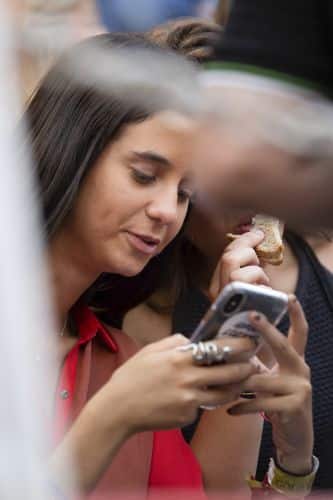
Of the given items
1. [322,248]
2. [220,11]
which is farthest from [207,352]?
[322,248]

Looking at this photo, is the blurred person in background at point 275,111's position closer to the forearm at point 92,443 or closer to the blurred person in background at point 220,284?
the forearm at point 92,443

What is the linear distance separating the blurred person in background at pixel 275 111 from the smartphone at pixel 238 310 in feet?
0.98

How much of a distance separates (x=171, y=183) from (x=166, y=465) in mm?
380

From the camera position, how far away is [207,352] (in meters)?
1.27

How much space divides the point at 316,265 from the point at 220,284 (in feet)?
1.07

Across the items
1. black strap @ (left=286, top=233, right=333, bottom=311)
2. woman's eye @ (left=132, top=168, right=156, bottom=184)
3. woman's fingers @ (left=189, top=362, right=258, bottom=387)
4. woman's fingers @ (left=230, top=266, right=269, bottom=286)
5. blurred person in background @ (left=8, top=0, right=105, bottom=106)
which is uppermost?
blurred person in background @ (left=8, top=0, right=105, bottom=106)

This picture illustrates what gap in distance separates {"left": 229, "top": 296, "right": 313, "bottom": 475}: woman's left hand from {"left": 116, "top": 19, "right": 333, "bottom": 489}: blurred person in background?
166 mm

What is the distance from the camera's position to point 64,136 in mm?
1518

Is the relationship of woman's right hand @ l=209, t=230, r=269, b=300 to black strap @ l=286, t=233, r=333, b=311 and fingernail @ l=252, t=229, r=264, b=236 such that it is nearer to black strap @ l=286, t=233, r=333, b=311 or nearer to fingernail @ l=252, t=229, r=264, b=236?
fingernail @ l=252, t=229, r=264, b=236

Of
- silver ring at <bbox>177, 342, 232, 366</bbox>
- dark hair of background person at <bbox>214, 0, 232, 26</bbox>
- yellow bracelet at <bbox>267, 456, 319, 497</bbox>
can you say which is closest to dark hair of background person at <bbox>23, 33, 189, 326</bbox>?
dark hair of background person at <bbox>214, 0, 232, 26</bbox>

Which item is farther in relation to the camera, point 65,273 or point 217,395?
point 65,273

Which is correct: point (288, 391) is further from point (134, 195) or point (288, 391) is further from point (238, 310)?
point (134, 195)

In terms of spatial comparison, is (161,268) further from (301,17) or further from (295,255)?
(301,17)

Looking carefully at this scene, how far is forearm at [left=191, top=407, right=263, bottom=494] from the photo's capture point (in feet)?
5.08
